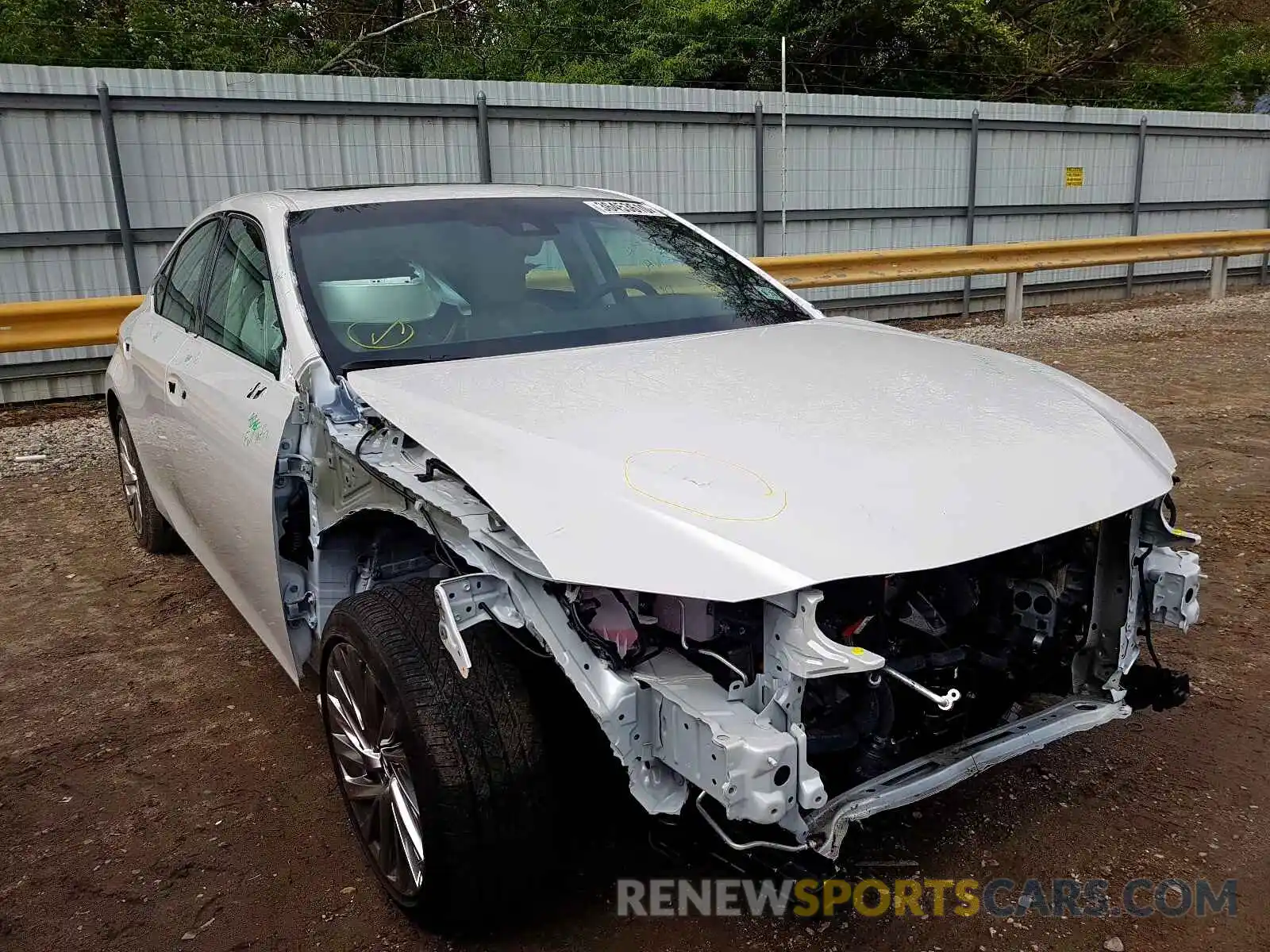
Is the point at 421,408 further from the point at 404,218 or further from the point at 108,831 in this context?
the point at 108,831

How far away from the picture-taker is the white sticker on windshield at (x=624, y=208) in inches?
158

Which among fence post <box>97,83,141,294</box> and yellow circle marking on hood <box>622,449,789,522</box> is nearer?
yellow circle marking on hood <box>622,449,789,522</box>

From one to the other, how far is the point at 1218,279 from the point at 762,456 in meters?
13.0

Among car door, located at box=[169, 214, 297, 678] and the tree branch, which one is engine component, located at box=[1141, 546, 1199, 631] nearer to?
car door, located at box=[169, 214, 297, 678]

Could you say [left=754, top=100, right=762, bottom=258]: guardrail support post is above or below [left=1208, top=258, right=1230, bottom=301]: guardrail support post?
above

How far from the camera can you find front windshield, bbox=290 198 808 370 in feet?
10.4

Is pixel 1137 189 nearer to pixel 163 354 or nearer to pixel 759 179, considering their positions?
pixel 759 179

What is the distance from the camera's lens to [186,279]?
4.29 metres

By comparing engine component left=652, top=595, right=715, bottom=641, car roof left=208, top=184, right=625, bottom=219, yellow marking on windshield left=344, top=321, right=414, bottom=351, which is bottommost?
engine component left=652, top=595, right=715, bottom=641

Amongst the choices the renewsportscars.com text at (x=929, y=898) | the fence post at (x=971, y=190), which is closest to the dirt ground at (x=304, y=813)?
the renewsportscars.com text at (x=929, y=898)

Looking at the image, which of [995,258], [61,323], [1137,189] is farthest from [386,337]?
[1137,189]

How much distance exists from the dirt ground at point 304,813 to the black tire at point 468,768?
0.27 feet

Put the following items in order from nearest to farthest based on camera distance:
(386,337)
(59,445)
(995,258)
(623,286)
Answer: (386,337), (623,286), (59,445), (995,258)

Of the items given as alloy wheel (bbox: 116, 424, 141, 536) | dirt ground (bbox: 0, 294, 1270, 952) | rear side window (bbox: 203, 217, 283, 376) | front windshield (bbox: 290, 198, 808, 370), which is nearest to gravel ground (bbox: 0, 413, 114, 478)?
alloy wheel (bbox: 116, 424, 141, 536)
